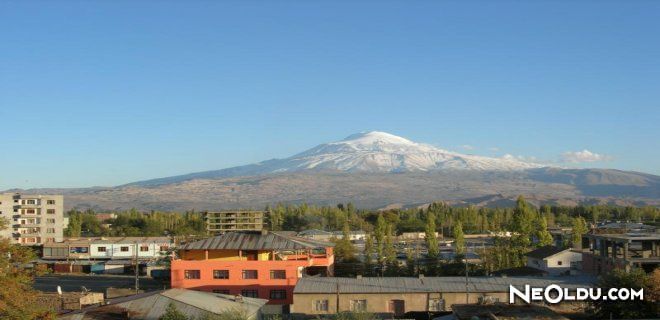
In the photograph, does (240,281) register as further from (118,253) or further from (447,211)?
(447,211)

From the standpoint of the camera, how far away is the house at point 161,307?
28.5 meters

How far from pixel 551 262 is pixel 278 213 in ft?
248

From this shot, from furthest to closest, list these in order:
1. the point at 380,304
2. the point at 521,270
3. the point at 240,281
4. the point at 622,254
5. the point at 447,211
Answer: the point at 447,211 < the point at 521,270 < the point at 240,281 < the point at 622,254 < the point at 380,304

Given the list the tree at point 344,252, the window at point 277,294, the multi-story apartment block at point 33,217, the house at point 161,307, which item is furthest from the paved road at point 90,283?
the multi-story apartment block at point 33,217

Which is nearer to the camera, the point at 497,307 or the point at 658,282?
the point at 497,307

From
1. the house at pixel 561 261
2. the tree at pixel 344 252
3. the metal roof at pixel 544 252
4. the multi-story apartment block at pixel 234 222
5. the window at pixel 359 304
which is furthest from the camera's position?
the tree at pixel 344 252

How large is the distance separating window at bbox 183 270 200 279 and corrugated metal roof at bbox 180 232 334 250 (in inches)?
61.9

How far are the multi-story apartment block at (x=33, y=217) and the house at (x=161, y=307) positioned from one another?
65.7 metres

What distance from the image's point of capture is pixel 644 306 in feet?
94.0

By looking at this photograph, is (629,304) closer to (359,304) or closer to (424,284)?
(424,284)

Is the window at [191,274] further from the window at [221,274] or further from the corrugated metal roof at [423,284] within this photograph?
the corrugated metal roof at [423,284]

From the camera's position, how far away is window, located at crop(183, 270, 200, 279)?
146 feet

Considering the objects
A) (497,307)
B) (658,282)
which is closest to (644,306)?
(658,282)

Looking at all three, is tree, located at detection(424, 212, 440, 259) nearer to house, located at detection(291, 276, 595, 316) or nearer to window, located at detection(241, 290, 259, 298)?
window, located at detection(241, 290, 259, 298)
